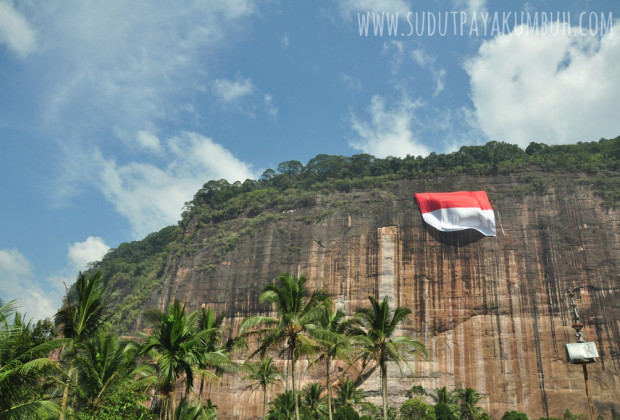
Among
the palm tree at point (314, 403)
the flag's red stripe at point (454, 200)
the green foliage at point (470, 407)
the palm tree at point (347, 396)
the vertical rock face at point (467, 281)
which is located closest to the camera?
the palm tree at point (314, 403)

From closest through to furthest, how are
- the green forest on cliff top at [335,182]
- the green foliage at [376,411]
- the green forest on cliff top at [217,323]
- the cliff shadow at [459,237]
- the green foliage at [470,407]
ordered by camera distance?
the green forest on cliff top at [217,323] → the green foliage at [470,407] → the green foliage at [376,411] → the cliff shadow at [459,237] → the green forest on cliff top at [335,182]

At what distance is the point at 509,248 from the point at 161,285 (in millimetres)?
38125

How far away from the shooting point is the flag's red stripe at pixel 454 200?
55.9 metres

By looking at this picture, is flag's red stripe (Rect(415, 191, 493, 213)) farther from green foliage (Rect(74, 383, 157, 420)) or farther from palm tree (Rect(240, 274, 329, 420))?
green foliage (Rect(74, 383, 157, 420))

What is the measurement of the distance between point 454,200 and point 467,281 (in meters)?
8.70

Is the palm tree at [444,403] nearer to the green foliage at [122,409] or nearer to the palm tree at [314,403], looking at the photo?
the palm tree at [314,403]

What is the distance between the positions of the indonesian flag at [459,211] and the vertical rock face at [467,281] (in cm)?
86

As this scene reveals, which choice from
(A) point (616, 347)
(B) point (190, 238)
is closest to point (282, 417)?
(A) point (616, 347)

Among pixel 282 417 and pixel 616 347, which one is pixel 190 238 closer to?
pixel 282 417

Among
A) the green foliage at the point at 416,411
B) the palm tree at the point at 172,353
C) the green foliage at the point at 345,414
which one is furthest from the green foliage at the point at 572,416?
the palm tree at the point at 172,353

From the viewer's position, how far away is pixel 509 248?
53438mm

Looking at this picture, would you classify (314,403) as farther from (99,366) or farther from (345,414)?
(99,366)

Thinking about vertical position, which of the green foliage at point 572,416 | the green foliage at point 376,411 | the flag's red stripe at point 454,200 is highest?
the flag's red stripe at point 454,200

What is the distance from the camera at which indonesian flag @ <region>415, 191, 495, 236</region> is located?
54781 millimetres
